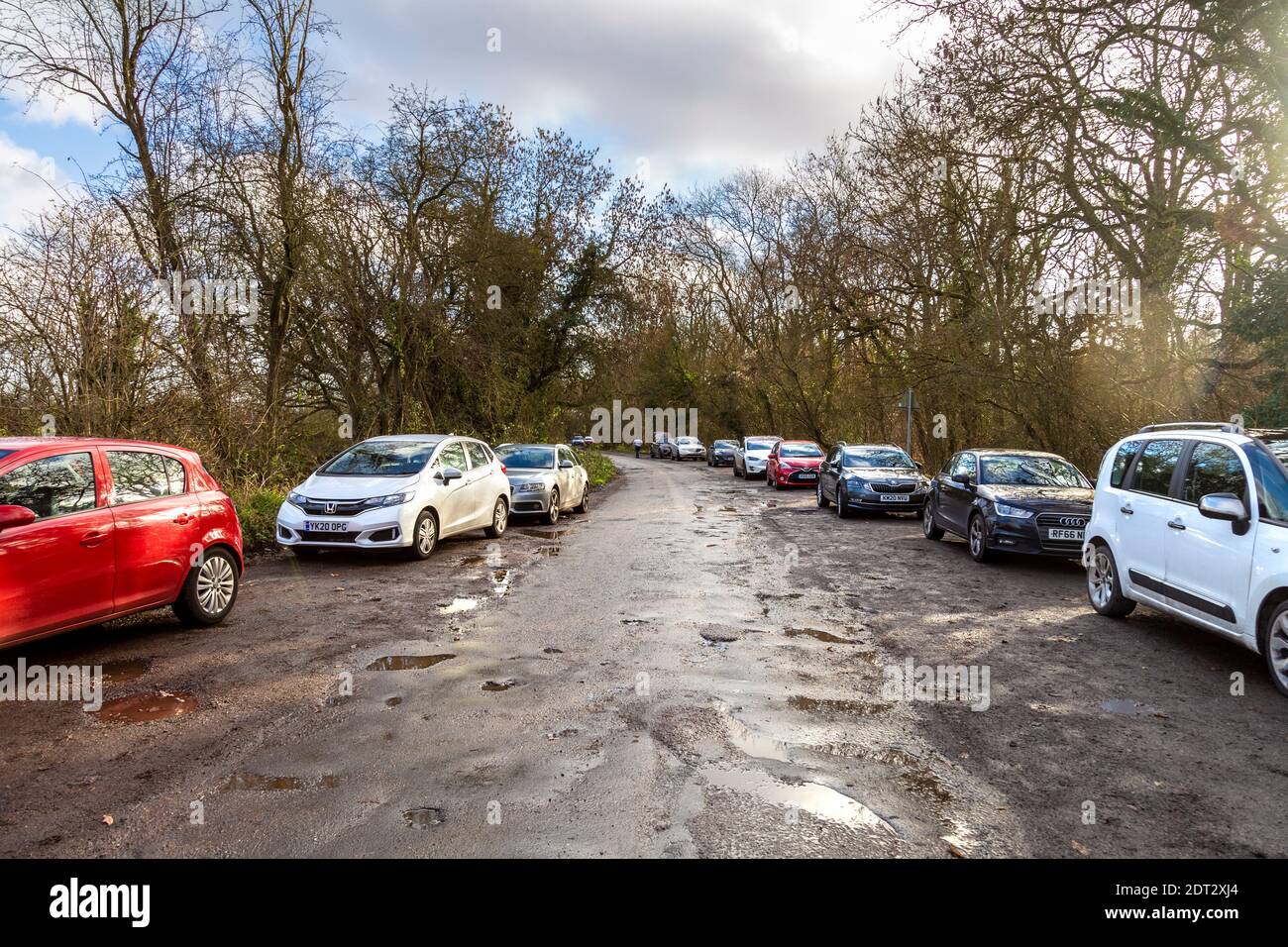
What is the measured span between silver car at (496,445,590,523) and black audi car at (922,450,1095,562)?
283 inches

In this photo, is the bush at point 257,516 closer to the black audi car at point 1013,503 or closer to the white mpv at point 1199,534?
the black audi car at point 1013,503

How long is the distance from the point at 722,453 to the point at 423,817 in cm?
4260

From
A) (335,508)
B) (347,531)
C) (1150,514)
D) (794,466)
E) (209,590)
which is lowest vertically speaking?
(209,590)

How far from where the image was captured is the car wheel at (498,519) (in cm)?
1339

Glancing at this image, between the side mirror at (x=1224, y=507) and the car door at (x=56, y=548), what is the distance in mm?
7908

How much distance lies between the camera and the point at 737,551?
11633 mm

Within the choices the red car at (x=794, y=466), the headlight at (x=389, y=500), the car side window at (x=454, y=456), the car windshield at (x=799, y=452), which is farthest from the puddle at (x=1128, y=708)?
the car windshield at (x=799, y=452)

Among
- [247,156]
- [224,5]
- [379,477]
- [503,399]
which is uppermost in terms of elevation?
[224,5]

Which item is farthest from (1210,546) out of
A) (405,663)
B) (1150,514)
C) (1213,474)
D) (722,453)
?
(722,453)

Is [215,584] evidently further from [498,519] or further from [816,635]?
[498,519]

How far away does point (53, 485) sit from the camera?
5406mm

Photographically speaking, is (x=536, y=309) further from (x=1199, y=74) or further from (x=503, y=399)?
(x=1199, y=74)
